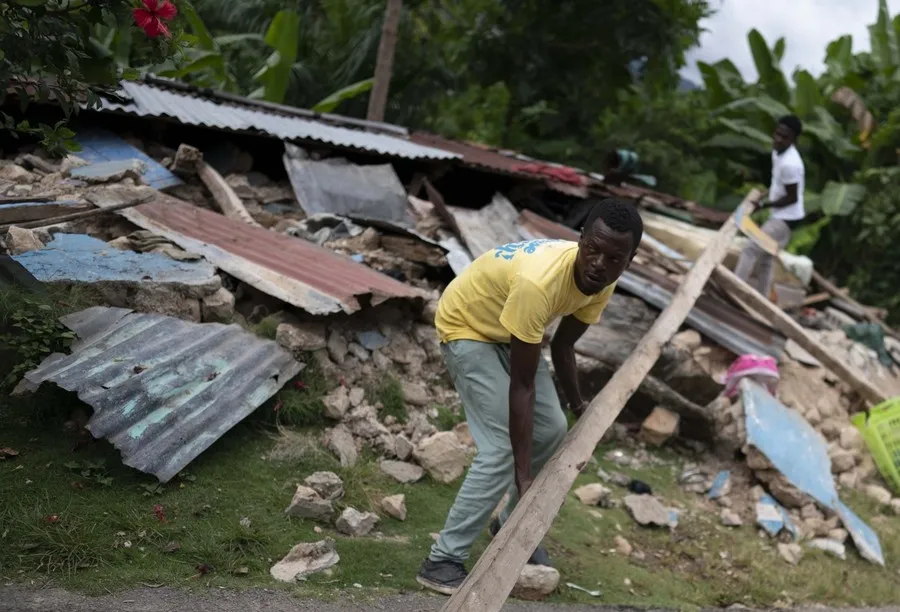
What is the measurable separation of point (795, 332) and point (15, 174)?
6117 mm

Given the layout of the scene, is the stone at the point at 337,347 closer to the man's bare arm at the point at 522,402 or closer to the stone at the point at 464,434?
the stone at the point at 464,434

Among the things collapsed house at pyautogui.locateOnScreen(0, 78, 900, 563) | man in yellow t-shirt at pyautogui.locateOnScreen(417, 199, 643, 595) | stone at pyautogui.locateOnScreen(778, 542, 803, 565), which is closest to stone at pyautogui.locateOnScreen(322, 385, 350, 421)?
collapsed house at pyautogui.locateOnScreen(0, 78, 900, 563)

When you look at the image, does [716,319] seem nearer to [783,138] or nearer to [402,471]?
[783,138]

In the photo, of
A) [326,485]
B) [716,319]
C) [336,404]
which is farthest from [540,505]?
[716,319]

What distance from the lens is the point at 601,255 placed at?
2.98m

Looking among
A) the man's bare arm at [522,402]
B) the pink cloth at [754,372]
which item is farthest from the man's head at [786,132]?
the man's bare arm at [522,402]

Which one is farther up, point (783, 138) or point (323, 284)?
point (783, 138)

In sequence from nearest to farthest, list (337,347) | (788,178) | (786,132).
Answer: (337,347)
(786,132)
(788,178)

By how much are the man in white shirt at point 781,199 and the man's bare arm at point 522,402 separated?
513cm

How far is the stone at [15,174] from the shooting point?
5.43 metres

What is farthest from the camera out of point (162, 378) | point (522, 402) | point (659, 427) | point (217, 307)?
point (659, 427)

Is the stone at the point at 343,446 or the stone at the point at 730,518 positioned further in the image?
the stone at the point at 730,518

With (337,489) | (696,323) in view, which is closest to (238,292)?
(337,489)

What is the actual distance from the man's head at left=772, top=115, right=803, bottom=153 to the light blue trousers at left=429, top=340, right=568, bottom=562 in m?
5.01
